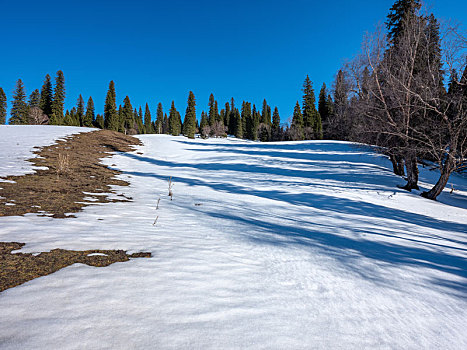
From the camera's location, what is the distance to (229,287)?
2.21 m

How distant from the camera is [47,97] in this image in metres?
42.3

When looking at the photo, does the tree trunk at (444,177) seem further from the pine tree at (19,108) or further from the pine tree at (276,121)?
the pine tree at (19,108)

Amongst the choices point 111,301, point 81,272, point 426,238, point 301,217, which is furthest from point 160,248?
point 426,238

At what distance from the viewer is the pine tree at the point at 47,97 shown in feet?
138

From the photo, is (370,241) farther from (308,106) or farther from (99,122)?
(99,122)

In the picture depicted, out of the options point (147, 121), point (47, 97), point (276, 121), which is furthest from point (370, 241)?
point (147, 121)

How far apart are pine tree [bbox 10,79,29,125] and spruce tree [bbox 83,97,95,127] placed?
1349 centimetres

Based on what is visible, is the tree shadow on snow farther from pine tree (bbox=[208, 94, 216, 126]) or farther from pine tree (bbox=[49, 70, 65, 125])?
pine tree (bbox=[208, 94, 216, 126])

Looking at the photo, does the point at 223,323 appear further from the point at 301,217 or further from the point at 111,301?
the point at 301,217

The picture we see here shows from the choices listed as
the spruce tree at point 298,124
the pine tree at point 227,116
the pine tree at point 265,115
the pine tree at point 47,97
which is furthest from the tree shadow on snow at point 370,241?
the pine tree at point 227,116

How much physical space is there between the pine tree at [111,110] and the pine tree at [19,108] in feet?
48.8

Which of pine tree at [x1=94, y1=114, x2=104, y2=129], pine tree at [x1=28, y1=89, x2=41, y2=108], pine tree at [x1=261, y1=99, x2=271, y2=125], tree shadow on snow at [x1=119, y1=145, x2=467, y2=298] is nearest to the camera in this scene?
tree shadow on snow at [x1=119, y1=145, x2=467, y2=298]

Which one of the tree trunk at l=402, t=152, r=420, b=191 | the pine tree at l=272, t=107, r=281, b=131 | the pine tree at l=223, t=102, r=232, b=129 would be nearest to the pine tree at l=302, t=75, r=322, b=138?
the pine tree at l=272, t=107, r=281, b=131

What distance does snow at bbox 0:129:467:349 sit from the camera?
150 cm
